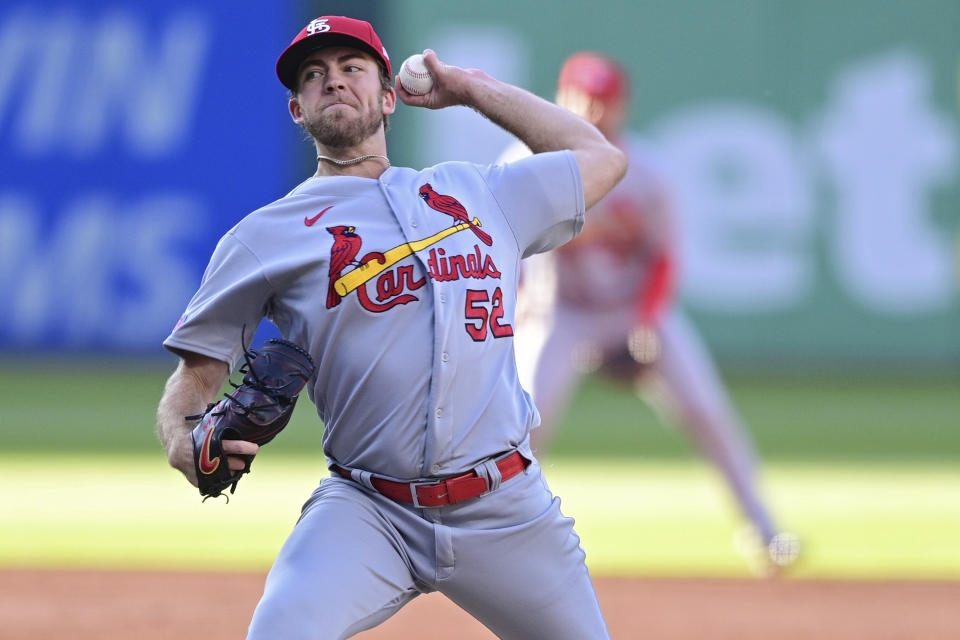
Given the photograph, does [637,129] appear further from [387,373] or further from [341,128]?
[387,373]

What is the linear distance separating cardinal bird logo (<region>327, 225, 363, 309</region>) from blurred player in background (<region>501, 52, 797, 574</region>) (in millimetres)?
3268

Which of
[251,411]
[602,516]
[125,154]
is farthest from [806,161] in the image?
[251,411]

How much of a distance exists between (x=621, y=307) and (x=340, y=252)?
3.59 m

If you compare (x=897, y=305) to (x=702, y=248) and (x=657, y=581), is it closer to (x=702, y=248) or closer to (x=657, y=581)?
(x=702, y=248)

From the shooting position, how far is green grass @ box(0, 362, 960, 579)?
22.2 feet

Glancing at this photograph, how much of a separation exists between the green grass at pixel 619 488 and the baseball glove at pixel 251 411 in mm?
3511

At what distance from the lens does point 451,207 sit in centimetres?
336

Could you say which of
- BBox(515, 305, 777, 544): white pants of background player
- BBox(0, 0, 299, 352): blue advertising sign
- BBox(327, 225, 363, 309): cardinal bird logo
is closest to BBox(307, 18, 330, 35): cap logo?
BBox(327, 225, 363, 309): cardinal bird logo

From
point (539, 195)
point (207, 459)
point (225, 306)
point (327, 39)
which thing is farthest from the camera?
point (539, 195)

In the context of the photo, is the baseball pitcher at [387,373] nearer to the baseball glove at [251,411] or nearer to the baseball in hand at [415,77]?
the baseball glove at [251,411]

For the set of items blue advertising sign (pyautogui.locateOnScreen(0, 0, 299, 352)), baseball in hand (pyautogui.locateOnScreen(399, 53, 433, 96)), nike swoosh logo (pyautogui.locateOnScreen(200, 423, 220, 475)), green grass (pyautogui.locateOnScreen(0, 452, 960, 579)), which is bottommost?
green grass (pyautogui.locateOnScreen(0, 452, 960, 579))

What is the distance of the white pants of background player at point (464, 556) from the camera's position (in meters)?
3.09

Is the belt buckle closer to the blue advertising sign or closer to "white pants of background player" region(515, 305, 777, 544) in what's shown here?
"white pants of background player" region(515, 305, 777, 544)

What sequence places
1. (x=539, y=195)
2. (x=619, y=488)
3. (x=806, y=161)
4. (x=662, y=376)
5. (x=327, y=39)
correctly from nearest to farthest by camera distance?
(x=327, y=39) → (x=539, y=195) → (x=662, y=376) → (x=619, y=488) → (x=806, y=161)
